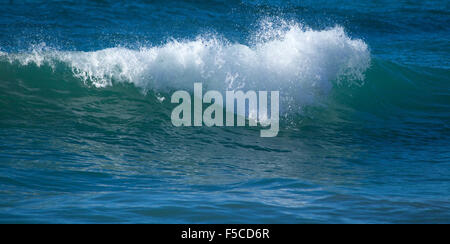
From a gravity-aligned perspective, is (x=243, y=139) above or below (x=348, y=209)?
above

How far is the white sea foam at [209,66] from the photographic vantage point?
31.7ft

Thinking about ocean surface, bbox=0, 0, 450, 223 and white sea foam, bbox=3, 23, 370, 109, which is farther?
white sea foam, bbox=3, 23, 370, 109

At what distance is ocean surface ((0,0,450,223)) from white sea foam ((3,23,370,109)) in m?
0.02

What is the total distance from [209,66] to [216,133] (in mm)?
1862

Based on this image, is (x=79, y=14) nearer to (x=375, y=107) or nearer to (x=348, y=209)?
(x=375, y=107)

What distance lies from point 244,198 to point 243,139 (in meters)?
3.12

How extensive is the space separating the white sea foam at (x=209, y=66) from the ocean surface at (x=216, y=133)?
0.8 inches

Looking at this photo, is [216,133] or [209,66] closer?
[216,133]

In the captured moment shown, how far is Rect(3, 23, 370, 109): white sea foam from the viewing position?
9.66 meters

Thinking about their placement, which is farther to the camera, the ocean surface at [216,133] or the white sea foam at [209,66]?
the white sea foam at [209,66]

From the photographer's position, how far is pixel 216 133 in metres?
8.26

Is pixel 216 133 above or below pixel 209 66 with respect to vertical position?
below
